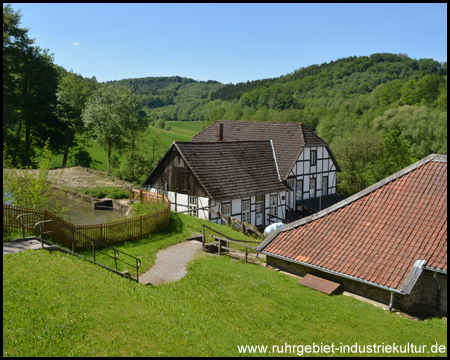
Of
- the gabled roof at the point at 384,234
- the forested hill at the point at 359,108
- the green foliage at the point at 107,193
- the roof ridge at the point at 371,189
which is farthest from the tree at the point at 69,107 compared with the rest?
the gabled roof at the point at 384,234

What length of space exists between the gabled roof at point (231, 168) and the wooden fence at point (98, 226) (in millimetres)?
4093

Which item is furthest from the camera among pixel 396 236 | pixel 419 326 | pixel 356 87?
pixel 356 87

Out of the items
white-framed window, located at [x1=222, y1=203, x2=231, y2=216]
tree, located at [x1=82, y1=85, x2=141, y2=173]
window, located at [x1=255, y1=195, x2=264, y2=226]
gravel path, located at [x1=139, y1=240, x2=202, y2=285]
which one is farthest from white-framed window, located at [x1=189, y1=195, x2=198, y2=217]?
tree, located at [x1=82, y1=85, x2=141, y2=173]

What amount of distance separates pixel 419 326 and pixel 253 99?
12962 centimetres

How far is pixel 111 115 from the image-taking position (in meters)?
39.5

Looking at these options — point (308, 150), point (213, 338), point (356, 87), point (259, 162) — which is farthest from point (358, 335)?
point (356, 87)

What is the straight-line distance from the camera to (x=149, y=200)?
86.1ft

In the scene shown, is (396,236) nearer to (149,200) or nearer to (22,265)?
(22,265)

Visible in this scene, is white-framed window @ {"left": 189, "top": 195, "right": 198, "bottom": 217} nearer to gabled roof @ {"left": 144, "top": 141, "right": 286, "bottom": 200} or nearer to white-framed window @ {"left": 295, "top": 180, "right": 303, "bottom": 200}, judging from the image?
gabled roof @ {"left": 144, "top": 141, "right": 286, "bottom": 200}

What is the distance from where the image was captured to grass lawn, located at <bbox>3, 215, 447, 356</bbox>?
824cm

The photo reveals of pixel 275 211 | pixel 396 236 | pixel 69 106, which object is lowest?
pixel 275 211

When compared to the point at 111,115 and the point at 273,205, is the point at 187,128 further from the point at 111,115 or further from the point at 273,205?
the point at 273,205

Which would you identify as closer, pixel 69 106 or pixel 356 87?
pixel 69 106

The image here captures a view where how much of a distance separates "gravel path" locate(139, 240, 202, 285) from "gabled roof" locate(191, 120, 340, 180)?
14040 millimetres
